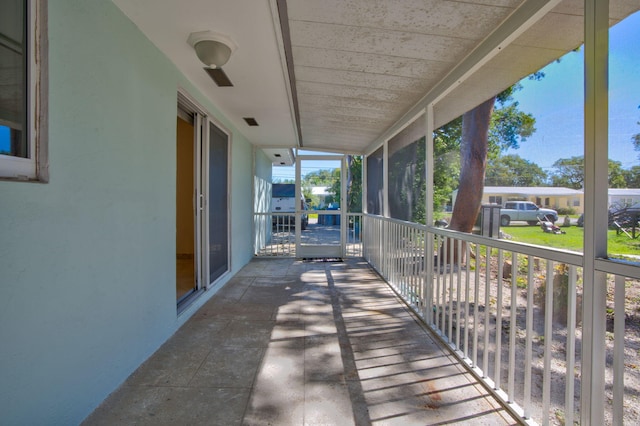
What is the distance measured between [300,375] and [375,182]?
3.87 m

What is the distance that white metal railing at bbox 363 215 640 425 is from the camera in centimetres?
120

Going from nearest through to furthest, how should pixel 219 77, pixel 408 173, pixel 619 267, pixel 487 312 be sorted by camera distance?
pixel 619 267 < pixel 487 312 < pixel 219 77 < pixel 408 173

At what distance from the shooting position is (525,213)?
1.69 metres

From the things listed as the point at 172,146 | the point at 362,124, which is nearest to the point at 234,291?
the point at 172,146

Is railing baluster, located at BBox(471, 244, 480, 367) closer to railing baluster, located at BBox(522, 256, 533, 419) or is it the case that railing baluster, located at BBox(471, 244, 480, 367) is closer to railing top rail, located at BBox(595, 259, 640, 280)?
railing baluster, located at BBox(522, 256, 533, 419)

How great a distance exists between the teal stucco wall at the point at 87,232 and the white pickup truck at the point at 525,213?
222cm

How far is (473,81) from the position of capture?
233cm

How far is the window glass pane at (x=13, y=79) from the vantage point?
1.17 metres

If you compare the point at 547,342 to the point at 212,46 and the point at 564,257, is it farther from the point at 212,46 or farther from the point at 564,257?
the point at 212,46

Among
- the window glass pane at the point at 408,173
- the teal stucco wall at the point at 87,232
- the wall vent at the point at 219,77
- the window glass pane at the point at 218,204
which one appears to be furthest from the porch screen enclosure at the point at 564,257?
the window glass pane at the point at 218,204

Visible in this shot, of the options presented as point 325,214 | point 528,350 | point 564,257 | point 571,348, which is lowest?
point 528,350

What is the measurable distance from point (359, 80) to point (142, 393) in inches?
105

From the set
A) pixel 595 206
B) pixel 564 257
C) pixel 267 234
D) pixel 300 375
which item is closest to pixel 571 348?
pixel 564 257

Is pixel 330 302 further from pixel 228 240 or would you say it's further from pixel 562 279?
pixel 562 279
